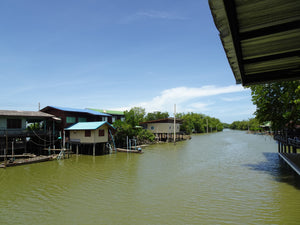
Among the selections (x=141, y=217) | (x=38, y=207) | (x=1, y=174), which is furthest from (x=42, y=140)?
(x=141, y=217)

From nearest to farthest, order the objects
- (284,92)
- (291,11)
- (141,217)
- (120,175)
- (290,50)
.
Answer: (291,11) → (290,50) → (141,217) → (120,175) → (284,92)

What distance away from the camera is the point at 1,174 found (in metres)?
16.4

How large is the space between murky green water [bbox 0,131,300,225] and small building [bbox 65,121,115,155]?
9.64 m

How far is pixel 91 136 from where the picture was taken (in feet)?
87.6

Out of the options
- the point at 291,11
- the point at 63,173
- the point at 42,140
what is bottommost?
the point at 63,173

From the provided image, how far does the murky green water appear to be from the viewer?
28.2 ft

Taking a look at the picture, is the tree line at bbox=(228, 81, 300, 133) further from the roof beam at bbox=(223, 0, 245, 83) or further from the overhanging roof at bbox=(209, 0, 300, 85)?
the roof beam at bbox=(223, 0, 245, 83)

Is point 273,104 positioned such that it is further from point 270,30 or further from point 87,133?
point 87,133

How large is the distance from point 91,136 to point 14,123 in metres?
9.19

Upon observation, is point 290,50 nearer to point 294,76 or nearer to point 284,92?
point 294,76

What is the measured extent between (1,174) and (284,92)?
1037 inches

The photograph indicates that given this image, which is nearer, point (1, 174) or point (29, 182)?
point (29, 182)

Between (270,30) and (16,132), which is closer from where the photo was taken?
(270,30)

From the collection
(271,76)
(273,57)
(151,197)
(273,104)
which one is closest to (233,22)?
(273,57)
